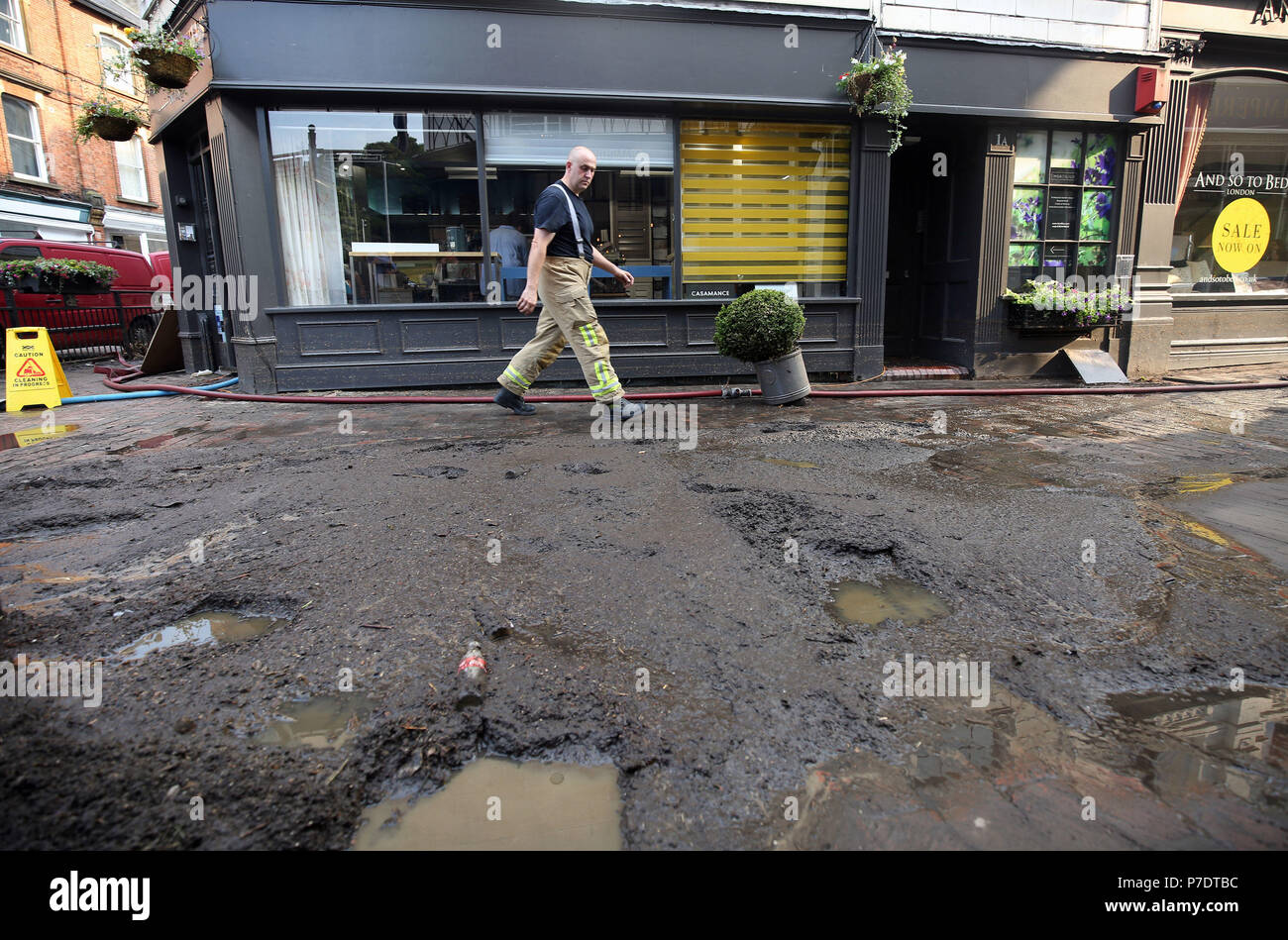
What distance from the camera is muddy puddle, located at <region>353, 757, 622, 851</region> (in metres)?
1.67

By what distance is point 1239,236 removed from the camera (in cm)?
1090

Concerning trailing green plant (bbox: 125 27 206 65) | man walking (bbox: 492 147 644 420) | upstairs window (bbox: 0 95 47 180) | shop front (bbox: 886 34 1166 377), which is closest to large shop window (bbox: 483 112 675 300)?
man walking (bbox: 492 147 644 420)

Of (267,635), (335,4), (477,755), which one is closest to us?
(477,755)

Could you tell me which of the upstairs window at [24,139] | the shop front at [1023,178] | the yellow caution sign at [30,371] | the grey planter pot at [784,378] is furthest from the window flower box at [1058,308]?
the upstairs window at [24,139]

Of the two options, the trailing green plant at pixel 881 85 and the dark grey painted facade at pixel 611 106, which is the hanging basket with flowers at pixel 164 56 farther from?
the trailing green plant at pixel 881 85

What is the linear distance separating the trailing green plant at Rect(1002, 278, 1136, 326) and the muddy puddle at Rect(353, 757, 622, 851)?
955 centimetres

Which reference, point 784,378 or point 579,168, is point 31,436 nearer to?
point 579,168

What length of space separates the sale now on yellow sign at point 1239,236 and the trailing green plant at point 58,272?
19033 mm

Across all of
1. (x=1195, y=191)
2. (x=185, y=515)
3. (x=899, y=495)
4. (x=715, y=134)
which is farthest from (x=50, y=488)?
(x=1195, y=191)

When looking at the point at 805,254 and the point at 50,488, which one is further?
the point at 805,254

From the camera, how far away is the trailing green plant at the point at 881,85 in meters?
8.34
